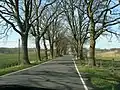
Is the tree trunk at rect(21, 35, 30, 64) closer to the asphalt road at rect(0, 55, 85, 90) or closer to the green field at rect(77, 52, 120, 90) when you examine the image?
the green field at rect(77, 52, 120, 90)

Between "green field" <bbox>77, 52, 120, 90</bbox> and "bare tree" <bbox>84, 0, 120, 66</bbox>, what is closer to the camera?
"green field" <bbox>77, 52, 120, 90</bbox>

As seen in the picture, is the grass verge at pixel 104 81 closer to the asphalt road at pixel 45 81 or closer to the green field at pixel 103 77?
the green field at pixel 103 77

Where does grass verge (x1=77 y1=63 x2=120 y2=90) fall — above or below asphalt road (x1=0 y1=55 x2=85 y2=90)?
below

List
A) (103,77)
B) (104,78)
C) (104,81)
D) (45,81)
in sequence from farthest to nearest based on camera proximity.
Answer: (103,77) < (104,78) < (104,81) < (45,81)

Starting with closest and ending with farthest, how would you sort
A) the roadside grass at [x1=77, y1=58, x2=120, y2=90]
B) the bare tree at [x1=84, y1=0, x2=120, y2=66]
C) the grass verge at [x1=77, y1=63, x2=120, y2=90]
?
the grass verge at [x1=77, y1=63, x2=120, y2=90] < the roadside grass at [x1=77, y1=58, x2=120, y2=90] < the bare tree at [x1=84, y1=0, x2=120, y2=66]

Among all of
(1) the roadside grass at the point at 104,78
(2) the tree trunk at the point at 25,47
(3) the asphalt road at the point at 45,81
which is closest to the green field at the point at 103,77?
(1) the roadside grass at the point at 104,78

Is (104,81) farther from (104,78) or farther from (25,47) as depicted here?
(25,47)

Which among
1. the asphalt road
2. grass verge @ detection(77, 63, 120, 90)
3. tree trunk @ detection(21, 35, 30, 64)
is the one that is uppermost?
tree trunk @ detection(21, 35, 30, 64)

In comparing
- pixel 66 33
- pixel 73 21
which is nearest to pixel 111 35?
pixel 73 21

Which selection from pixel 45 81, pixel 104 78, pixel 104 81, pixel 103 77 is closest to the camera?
pixel 45 81

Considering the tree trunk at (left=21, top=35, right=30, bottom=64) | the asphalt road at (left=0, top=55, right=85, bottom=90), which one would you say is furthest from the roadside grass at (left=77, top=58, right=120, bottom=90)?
the tree trunk at (left=21, top=35, right=30, bottom=64)

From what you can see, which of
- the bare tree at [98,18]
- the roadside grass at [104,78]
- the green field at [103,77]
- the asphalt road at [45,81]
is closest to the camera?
the asphalt road at [45,81]

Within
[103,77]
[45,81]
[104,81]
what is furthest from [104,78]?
[45,81]

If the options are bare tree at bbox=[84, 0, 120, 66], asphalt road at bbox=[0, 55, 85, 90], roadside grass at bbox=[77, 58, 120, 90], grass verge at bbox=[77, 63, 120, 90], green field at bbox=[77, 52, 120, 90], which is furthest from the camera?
bare tree at bbox=[84, 0, 120, 66]
